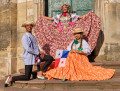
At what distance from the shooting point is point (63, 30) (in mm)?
5992

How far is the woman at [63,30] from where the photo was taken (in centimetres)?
589

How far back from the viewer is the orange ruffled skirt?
13.7 ft

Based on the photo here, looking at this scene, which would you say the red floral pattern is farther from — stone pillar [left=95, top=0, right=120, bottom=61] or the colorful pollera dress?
the colorful pollera dress

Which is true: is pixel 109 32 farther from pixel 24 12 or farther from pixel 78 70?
pixel 24 12

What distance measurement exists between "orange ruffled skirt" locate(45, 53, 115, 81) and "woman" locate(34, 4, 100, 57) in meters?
1.46

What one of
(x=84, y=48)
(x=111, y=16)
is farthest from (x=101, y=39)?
(x=84, y=48)

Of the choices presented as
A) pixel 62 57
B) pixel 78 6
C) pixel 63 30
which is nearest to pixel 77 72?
pixel 62 57

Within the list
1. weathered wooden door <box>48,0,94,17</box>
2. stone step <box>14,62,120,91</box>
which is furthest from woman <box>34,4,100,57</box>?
stone step <box>14,62,120,91</box>

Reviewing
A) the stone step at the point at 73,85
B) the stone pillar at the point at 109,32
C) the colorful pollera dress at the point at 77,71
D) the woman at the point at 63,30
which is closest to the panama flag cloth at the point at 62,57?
the colorful pollera dress at the point at 77,71

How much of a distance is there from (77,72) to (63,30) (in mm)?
2124

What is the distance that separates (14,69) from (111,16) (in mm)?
4501

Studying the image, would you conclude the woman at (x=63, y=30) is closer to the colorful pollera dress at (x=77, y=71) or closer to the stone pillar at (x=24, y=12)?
the stone pillar at (x=24, y=12)

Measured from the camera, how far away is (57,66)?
182 inches

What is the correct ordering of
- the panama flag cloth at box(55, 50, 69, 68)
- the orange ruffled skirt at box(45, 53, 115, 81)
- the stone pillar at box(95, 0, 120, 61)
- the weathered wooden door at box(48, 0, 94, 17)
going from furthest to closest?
the weathered wooden door at box(48, 0, 94, 17) < the stone pillar at box(95, 0, 120, 61) < the panama flag cloth at box(55, 50, 69, 68) < the orange ruffled skirt at box(45, 53, 115, 81)
